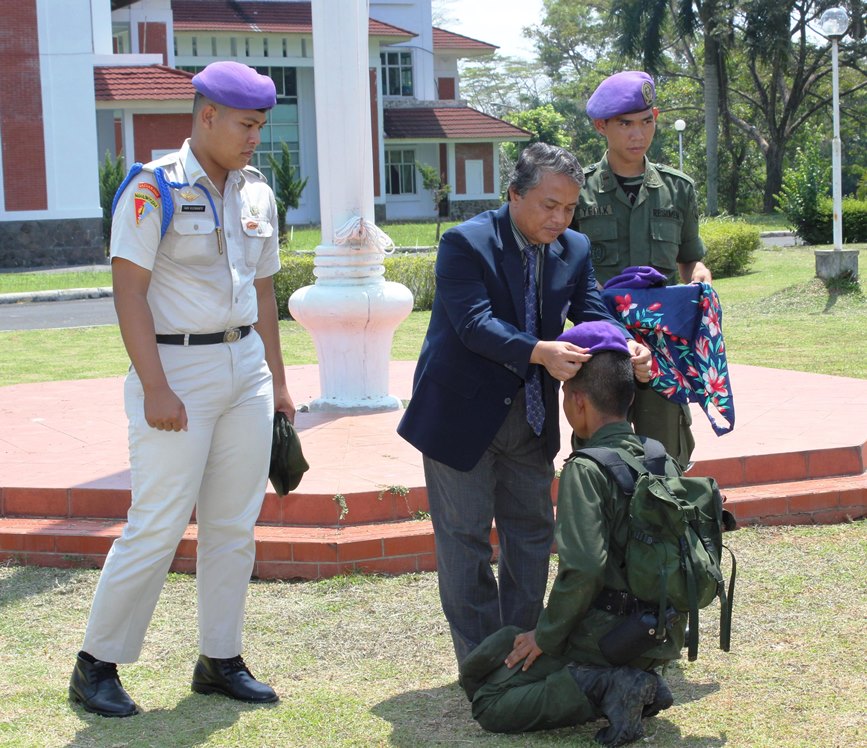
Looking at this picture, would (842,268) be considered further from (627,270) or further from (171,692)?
(171,692)

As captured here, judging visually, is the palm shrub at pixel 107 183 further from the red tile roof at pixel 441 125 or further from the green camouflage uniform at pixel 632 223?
the green camouflage uniform at pixel 632 223

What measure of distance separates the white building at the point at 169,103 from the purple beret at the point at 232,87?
2375cm

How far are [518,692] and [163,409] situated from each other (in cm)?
124

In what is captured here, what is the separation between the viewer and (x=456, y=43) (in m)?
50.0

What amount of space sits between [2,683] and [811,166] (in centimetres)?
2412

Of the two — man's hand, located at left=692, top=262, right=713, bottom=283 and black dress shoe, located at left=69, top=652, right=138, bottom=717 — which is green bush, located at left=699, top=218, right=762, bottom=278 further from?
black dress shoe, located at left=69, top=652, right=138, bottom=717

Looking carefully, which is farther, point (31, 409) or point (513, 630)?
point (31, 409)

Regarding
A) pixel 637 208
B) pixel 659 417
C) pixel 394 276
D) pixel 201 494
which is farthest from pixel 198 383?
pixel 394 276

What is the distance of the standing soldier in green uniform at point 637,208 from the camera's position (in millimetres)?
3992

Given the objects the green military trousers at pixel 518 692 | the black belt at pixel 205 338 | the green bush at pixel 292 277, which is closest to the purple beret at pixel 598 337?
the green military trousers at pixel 518 692

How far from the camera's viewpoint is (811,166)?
2558cm

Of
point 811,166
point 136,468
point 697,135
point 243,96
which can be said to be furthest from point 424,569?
point 697,135

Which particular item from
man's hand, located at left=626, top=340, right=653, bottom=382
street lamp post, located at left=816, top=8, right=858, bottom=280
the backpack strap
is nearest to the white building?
street lamp post, located at left=816, top=8, right=858, bottom=280

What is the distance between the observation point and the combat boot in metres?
3.27
